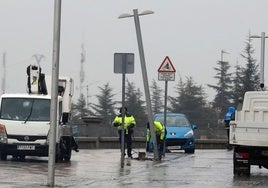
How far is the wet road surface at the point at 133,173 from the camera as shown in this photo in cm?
1532

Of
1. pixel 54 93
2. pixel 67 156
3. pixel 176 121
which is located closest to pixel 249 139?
pixel 54 93

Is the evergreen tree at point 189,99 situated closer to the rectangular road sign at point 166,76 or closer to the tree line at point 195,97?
the tree line at point 195,97

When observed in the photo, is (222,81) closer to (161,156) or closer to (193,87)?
(193,87)

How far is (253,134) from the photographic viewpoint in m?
17.2

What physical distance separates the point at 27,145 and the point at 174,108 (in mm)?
57947

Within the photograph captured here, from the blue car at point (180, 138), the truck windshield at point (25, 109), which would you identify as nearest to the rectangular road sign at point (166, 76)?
the truck windshield at point (25, 109)

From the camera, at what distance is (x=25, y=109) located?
861 inches

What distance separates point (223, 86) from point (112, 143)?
5041 centimetres

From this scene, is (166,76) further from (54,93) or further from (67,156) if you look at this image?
(54,93)

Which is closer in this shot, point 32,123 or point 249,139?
point 249,139

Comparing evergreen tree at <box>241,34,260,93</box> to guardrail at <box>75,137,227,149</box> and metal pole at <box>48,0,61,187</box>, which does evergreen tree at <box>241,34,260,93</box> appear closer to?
guardrail at <box>75,137,227,149</box>

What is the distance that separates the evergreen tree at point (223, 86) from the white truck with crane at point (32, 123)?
57766mm

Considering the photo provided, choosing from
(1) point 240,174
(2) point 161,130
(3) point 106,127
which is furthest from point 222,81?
(1) point 240,174

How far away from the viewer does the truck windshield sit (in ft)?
71.1
